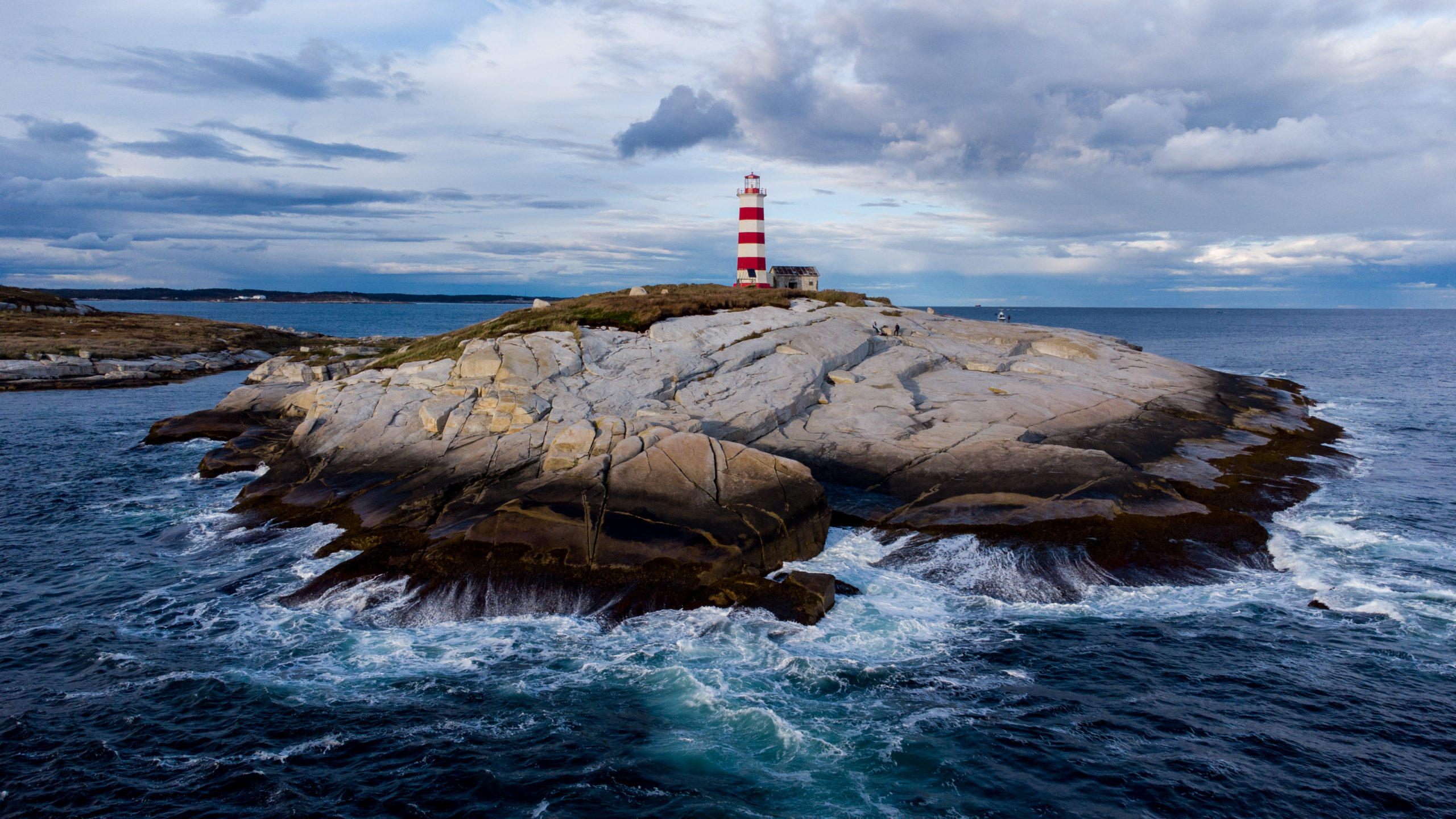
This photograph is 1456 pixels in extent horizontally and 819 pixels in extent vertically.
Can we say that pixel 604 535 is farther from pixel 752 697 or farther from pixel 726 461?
pixel 752 697

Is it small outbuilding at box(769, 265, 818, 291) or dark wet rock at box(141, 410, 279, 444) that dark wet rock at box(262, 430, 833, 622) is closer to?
dark wet rock at box(141, 410, 279, 444)

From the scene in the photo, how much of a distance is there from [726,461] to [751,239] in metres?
37.6

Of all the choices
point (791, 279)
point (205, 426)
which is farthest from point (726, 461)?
point (791, 279)

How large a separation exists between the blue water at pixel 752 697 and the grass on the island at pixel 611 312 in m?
15.4

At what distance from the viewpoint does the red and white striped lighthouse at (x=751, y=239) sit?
2206 inches

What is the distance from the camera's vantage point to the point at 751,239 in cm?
5800

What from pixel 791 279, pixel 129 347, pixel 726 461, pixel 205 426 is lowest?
pixel 205 426

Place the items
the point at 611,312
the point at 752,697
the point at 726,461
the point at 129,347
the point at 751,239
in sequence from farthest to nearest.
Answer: the point at 129,347 → the point at 751,239 → the point at 611,312 → the point at 726,461 → the point at 752,697

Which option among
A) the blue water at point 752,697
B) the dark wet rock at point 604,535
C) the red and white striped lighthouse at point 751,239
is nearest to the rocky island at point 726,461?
the dark wet rock at point 604,535

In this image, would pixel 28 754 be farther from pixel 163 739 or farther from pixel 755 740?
pixel 755 740

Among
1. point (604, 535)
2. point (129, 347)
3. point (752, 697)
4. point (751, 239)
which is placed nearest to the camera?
point (752, 697)

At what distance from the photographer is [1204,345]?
108 metres

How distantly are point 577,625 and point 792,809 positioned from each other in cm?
840

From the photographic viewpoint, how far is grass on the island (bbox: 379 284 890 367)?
121ft
